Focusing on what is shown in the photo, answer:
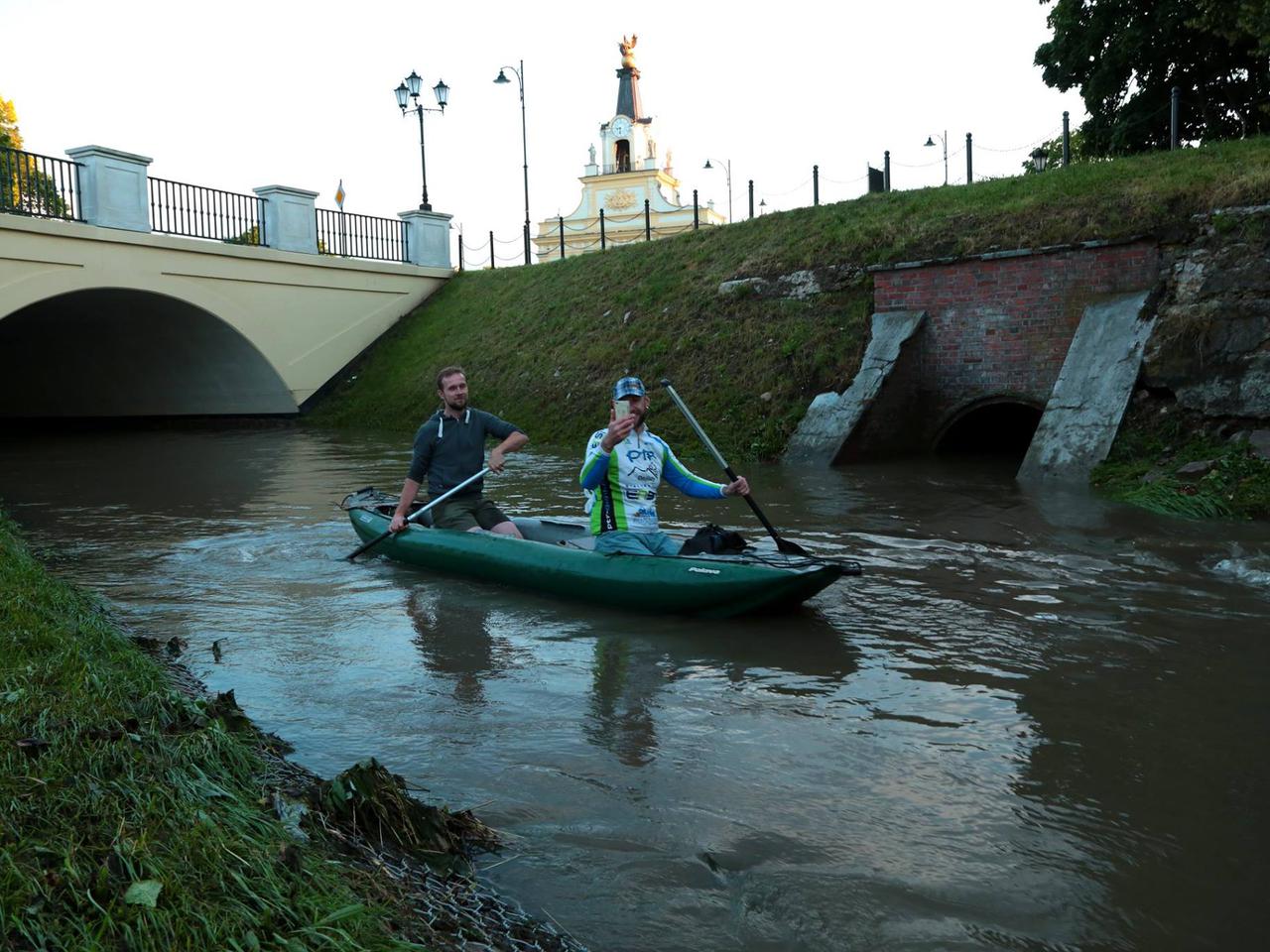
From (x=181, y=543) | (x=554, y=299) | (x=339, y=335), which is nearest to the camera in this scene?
(x=181, y=543)

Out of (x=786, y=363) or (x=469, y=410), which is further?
(x=786, y=363)

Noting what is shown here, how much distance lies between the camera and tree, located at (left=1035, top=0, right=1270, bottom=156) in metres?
22.0

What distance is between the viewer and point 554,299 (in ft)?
75.9

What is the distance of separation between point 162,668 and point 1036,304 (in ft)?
38.6

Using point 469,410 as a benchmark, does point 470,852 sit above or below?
below

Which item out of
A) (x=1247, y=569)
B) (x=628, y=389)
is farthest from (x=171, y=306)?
(x=1247, y=569)

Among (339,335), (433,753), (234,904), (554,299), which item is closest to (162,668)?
(433,753)

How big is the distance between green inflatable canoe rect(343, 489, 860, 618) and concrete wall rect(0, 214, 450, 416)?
13291 millimetres

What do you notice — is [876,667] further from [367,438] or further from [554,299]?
[554,299]

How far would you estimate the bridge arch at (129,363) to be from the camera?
880 inches

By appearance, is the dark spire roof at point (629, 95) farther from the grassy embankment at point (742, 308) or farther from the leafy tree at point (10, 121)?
the grassy embankment at point (742, 308)

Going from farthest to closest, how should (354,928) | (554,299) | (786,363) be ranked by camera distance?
(554,299) < (786,363) < (354,928)

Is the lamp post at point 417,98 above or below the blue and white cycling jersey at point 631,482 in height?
above

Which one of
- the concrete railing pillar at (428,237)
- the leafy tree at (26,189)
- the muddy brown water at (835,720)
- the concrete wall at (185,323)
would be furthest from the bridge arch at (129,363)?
the muddy brown water at (835,720)
